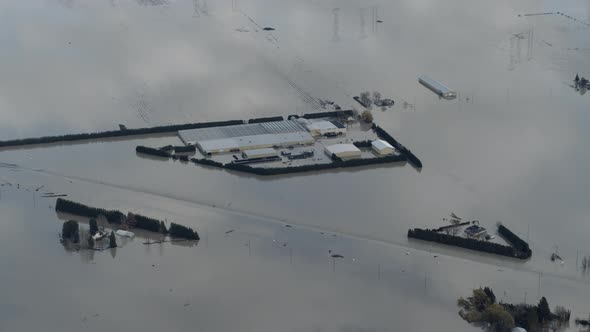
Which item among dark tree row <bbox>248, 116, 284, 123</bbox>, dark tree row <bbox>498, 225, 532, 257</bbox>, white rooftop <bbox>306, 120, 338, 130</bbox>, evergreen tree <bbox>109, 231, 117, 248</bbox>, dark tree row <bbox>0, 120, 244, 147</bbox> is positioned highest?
dark tree row <bbox>0, 120, 244, 147</bbox>

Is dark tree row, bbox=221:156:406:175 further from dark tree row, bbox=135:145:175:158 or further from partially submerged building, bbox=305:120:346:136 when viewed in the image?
partially submerged building, bbox=305:120:346:136

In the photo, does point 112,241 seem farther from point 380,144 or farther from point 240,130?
point 380,144

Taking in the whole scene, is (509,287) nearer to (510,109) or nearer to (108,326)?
(108,326)

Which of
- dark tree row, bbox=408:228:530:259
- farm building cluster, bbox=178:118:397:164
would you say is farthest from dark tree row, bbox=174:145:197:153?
dark tree row, bbox=408:228:530:259

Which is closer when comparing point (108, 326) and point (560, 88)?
point (108, 326)

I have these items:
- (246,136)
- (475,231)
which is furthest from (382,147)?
(475,231)

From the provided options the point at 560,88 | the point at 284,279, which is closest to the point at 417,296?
the point at 284,279

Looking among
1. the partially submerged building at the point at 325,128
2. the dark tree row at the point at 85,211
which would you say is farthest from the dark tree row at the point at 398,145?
the dark tree row at the point at 85,211
